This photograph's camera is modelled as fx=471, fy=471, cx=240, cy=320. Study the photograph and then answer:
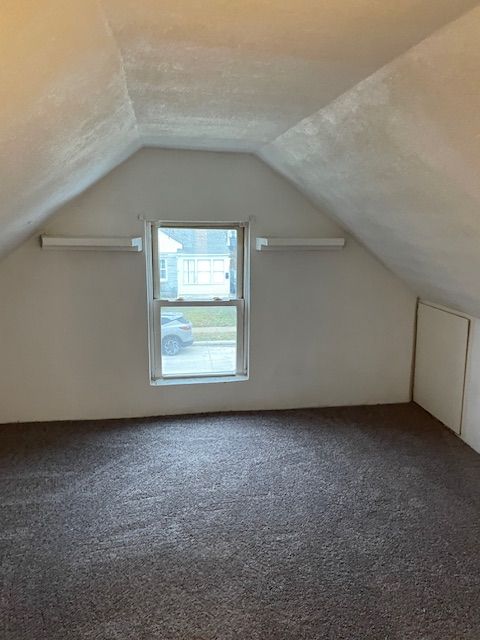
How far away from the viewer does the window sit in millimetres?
3662

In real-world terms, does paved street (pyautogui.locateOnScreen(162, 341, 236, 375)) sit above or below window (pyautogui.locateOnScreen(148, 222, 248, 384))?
below

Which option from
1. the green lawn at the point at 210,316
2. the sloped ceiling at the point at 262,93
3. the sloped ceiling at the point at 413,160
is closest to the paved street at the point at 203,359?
the green lawn at the point at 210,316

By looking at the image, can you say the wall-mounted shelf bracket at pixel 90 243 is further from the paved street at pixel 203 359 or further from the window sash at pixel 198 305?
the paved street at pixel 203 359

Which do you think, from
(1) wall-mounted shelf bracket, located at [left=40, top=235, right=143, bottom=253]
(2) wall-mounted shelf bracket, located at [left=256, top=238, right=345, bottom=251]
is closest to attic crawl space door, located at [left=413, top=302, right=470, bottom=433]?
(2) wall-mounted shelf bracket, located at [left=256, top=238, right=345, bottom=251]

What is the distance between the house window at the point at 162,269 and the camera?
12.1 feet

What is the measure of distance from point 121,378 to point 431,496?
232cm

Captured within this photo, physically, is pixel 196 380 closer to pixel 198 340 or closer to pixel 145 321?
pixel 198 340

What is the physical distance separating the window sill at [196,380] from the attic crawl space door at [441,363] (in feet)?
4.87

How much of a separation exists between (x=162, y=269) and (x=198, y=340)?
650mm

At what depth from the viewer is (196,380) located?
3.84 metres

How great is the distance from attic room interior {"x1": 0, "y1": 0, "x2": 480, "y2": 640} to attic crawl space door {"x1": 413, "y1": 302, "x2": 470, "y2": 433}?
0.08 feet

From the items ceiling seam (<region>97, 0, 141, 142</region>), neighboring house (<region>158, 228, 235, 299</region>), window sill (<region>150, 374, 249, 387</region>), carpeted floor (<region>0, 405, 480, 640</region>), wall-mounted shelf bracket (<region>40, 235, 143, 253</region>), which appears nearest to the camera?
ceiling seam (<region>97, 0, 141, 142</region>)

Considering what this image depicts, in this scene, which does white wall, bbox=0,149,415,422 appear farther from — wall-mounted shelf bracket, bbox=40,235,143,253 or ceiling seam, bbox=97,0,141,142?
ceiling seam, bbox=97,0,141,142

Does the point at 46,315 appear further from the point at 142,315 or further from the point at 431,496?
the point at 431,496
